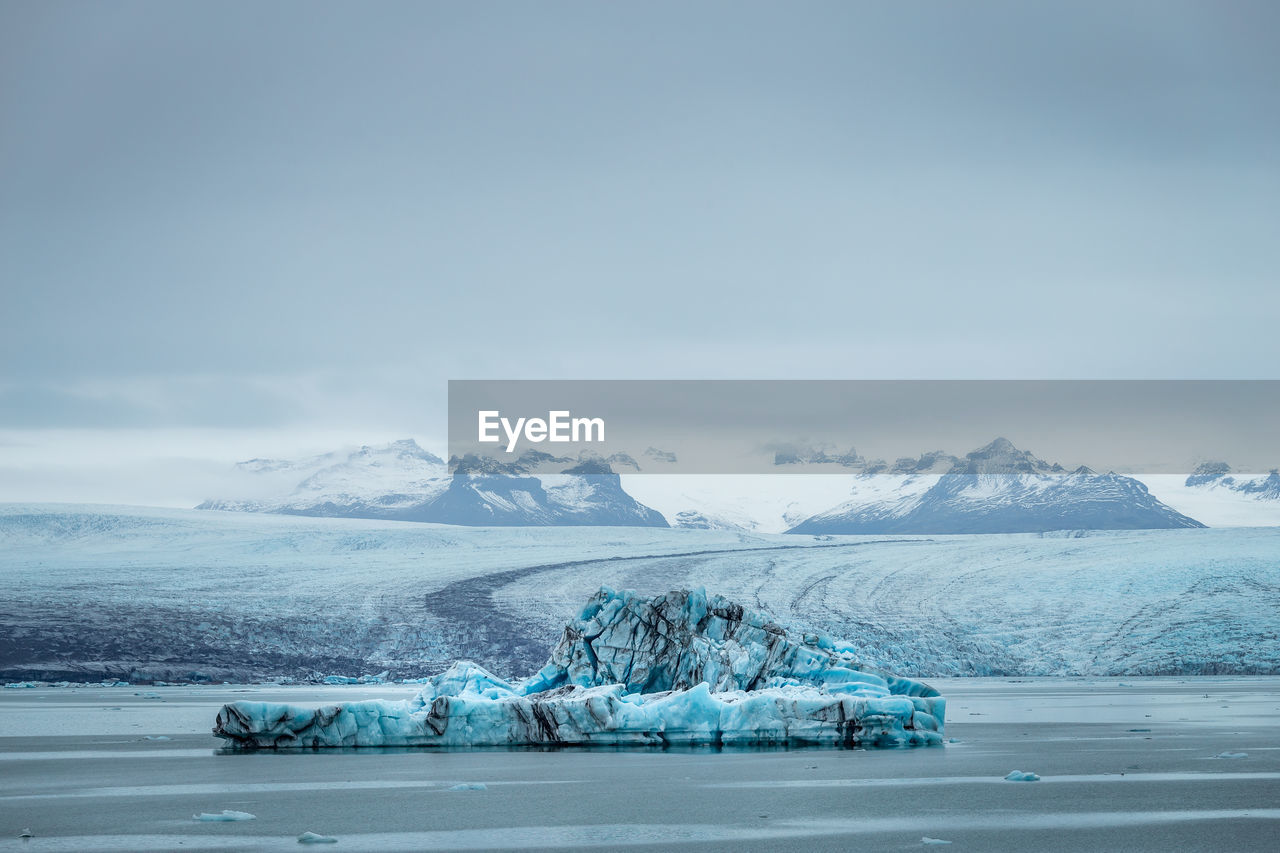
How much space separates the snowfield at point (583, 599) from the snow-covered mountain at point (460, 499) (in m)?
48.0

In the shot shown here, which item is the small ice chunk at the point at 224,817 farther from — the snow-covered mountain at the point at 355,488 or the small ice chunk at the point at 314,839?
the snow-covered mountain at the point at 355,488

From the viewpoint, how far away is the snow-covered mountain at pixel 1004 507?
96562mm

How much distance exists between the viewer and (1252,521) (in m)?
103

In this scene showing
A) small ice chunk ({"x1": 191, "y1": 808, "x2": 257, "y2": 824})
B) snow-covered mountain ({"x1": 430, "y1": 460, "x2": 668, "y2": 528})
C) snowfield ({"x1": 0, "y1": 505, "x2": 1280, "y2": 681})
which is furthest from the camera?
snow-covered mountain ({"x1": 430, "y1": 460, "x2": 668, "y2": 528})

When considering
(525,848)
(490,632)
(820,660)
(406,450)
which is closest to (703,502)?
(406,450)

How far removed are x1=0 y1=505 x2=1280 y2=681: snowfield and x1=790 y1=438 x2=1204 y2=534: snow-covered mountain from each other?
41898mm

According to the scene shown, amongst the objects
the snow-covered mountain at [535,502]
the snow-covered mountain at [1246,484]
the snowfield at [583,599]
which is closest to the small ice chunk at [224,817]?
the snowfield at [583,599]

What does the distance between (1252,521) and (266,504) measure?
7959 cm

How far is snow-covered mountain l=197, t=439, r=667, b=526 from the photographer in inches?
4109

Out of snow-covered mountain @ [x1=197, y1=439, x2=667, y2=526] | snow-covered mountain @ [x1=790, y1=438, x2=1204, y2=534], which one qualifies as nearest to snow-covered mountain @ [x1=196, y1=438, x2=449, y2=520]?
snow-covered mountain @ [x1=197, y1=439, x2=667, y2=526]

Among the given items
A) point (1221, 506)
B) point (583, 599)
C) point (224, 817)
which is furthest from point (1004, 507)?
point (224, 817)

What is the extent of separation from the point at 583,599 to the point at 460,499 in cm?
6337

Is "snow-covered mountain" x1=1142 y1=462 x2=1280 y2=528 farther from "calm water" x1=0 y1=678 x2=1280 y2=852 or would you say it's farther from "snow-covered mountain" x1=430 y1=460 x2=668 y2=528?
"calm water" x1=0 y1=678 x2=1280 y2=852

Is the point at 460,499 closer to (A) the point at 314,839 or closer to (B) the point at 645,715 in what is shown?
(B) the point at 645,715
